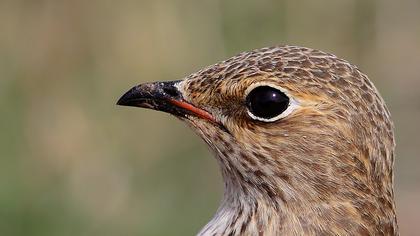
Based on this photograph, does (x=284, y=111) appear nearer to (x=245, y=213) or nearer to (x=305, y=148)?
(x=305, y=148)

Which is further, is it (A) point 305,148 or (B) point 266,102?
(A) point 305,148

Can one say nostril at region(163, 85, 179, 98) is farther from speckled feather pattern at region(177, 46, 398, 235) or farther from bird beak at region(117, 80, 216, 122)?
speckled feather pattern at region(177, 46, 398, 235)

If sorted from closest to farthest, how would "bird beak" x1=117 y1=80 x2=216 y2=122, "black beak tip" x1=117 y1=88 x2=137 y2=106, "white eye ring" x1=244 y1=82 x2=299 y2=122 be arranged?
"white eye ring" x1=244 y1=82 x2=299 y2=122 → "bird beak" x1=117 y1=80 x2=216 y2=122 → "black beak tip" x1=117 y1=88 x2=137 y2=106

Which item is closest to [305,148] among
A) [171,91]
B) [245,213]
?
[245,213]

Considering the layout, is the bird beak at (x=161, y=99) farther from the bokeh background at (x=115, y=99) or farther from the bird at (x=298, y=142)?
the bokeh background at (x=115, y=99)

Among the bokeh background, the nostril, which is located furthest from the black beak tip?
the bokeh background

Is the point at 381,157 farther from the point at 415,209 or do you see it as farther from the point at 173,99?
the point at 415,209

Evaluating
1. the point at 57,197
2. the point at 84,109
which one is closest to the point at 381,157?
the point at 57,197

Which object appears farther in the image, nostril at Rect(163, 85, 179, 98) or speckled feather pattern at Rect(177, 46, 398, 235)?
nostril at Rect(163, 85, 179, 98)
